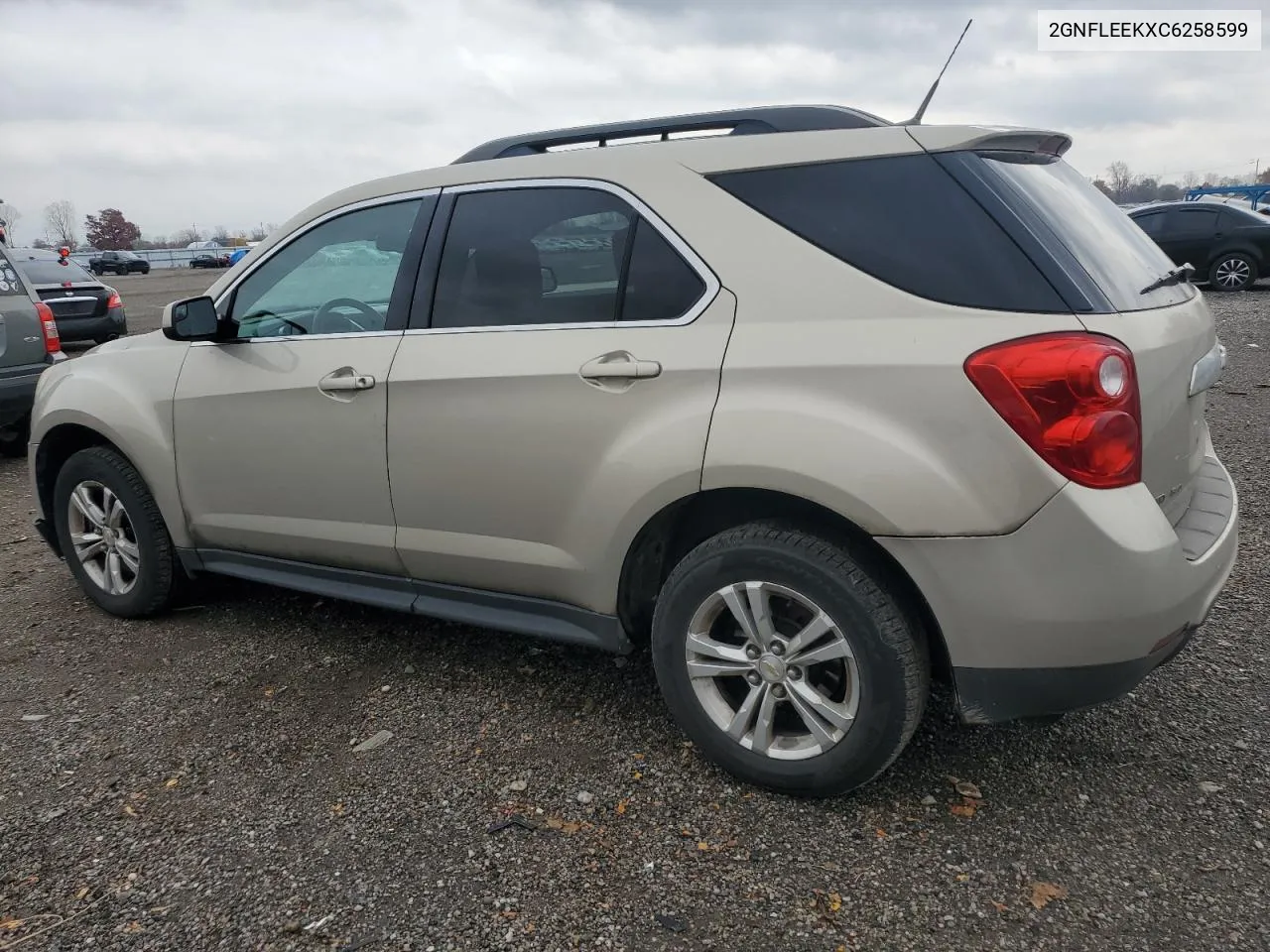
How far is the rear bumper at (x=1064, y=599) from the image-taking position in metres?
2.16

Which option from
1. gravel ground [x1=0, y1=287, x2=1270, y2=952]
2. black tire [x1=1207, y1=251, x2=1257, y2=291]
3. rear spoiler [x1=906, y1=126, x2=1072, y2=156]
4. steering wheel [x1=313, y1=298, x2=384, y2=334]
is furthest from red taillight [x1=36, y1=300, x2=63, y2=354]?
black tire [x1=1207, y1=251, x2=1257, y2=291]

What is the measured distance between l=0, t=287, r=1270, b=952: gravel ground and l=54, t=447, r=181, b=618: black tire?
379 millimetres

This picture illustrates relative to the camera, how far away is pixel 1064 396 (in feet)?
7.05

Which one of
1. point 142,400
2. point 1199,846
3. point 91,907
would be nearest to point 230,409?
point 142,400

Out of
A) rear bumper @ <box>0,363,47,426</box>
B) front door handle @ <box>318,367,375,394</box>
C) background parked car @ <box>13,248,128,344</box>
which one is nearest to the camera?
front door handle @ <box>318,367,375,394</box>

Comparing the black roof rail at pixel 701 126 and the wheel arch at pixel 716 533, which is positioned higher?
the black roof rail at pixel 701 126

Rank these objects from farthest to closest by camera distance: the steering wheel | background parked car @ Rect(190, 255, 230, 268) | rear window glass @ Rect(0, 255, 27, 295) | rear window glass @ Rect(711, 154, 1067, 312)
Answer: background parked car @ Rect(190, 255, 230, 268) < rear window glass @ Rect(0, 255, 27, 295) < the steering wheel < rear window glass @ Rect(711, 154, 1067, 312)

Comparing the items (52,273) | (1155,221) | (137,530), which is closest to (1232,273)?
(1155,221)

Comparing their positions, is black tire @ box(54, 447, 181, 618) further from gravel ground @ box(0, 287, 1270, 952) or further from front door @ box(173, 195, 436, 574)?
gravel ground @ box(0, 287, 1270, 952)

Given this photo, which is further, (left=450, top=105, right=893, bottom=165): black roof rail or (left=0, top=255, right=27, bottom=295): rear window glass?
(left=0, top=255, right=27, bottom=295): rear window glass

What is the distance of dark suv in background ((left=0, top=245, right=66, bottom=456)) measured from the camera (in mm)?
6828

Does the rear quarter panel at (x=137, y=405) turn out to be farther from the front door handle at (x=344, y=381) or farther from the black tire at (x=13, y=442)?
the black tire at (x=13, y=442)

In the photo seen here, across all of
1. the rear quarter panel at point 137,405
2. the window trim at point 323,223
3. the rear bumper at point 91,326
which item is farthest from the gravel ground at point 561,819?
the rear bumper at point 91,326

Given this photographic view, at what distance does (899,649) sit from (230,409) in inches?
99.2
